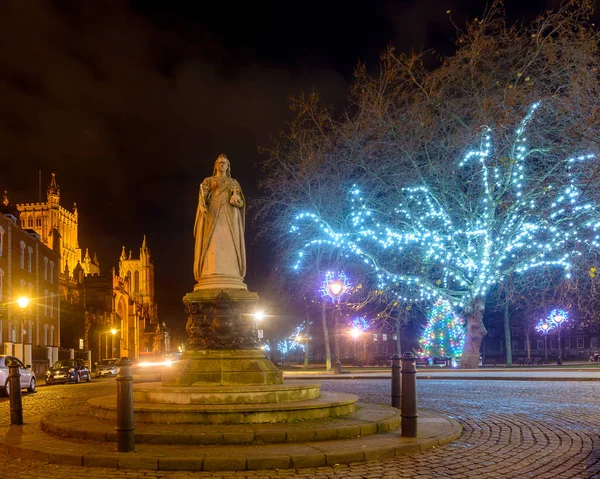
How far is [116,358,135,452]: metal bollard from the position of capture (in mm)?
8148

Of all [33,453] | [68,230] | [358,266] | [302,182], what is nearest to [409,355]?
[33,453]

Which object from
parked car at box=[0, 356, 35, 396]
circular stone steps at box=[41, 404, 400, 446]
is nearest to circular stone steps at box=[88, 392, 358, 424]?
circular stone steps at box=[41, 404, 400, 446]

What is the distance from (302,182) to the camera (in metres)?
28.5

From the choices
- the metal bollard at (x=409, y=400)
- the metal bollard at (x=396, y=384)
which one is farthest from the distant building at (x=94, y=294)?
the metal bollard at (x=409, y=400)

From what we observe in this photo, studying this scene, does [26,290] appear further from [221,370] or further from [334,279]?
[221,370]

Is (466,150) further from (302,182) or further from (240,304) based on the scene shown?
(240,304)

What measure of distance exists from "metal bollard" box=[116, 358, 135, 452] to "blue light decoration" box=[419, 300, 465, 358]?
38689mm

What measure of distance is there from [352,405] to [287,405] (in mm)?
1640

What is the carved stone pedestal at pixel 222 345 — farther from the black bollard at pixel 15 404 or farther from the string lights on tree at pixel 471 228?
the string lights on tree at pixel 471 228

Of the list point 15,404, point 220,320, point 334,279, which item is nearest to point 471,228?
point 334,279

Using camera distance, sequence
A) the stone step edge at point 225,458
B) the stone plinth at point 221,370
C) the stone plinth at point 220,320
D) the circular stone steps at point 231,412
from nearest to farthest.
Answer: the stone step edge at point 225,458 < the circular stone steps at point 231,412 < the stone plinth at point 221,370 < the stone plinth at point 220,320

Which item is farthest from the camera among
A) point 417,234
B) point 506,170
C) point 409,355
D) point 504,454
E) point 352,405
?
point 417,234

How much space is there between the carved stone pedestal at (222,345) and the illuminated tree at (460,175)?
39.5 ft

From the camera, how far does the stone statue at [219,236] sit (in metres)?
13.0
